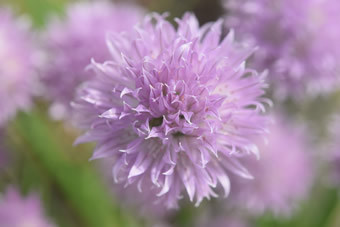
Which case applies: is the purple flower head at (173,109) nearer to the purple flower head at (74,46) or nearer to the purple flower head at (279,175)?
the purple flower head at (74,46)

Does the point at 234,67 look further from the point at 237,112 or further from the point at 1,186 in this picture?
the point at 1,186

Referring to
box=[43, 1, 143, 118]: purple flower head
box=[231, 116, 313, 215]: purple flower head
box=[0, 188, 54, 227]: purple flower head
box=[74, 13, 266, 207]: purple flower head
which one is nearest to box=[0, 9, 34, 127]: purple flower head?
box=[43, 1, 143, 118]: purple flower head

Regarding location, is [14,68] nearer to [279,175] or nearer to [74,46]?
[74,46]

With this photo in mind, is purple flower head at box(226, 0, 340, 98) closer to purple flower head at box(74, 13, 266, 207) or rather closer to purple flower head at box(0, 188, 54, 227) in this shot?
purple flower head at box(74, 13, 266, 207)

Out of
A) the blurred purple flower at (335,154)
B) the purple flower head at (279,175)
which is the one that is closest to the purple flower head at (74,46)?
the purple flower head at (279,175)

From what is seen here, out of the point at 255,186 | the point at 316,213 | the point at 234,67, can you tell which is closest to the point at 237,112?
the point at 234,67

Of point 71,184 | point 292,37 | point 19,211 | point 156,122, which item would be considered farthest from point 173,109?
point 71,184
